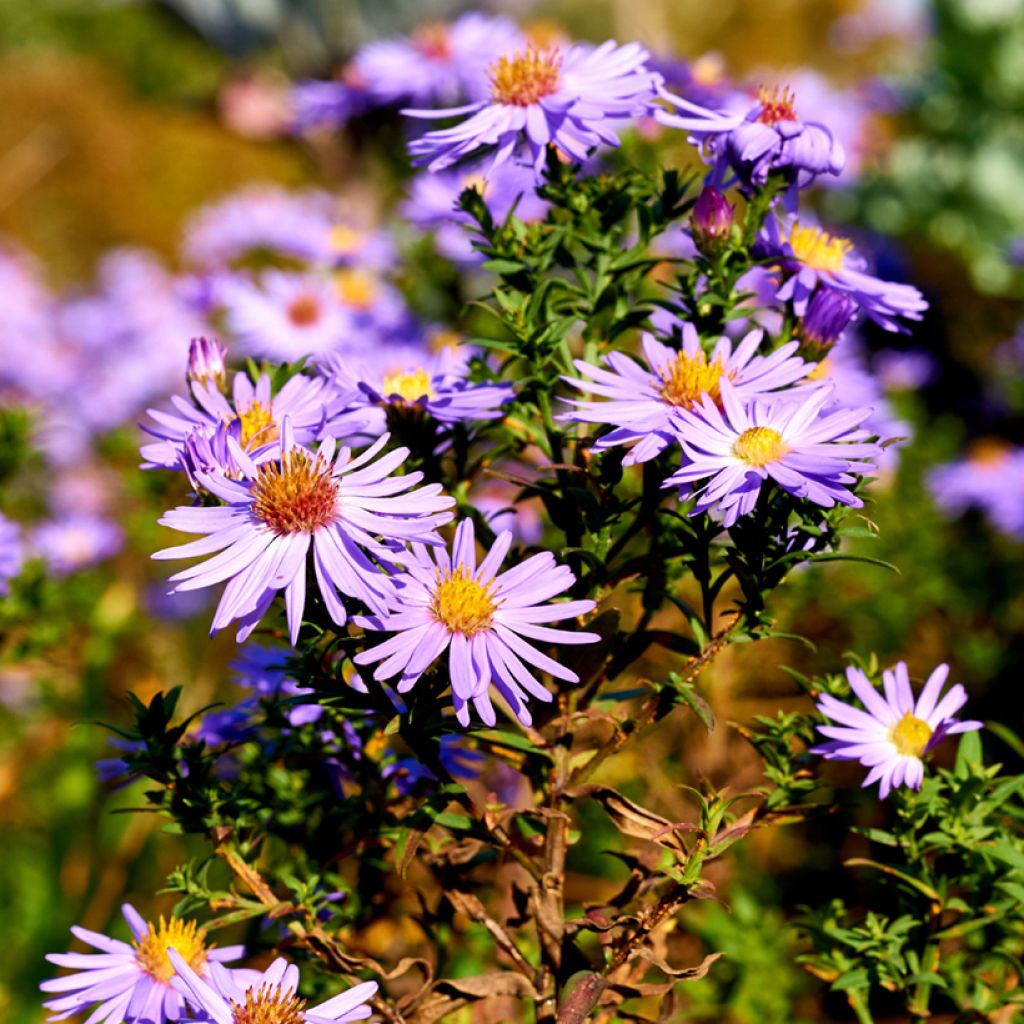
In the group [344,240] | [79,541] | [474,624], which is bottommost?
[474,624]

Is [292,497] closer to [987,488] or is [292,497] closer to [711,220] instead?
[711,220]

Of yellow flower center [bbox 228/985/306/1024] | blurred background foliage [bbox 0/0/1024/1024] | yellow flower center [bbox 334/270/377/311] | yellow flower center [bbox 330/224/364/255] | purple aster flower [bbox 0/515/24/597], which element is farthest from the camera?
yellow flower center [bbox 330/224/364/255]

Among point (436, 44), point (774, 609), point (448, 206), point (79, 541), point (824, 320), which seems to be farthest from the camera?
point (79, 541)

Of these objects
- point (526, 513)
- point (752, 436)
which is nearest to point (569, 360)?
point (752, 436)

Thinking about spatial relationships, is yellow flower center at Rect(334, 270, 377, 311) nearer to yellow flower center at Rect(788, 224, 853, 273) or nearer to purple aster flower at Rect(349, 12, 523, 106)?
purple aster flower at Rect(349, 12, 523, 106)

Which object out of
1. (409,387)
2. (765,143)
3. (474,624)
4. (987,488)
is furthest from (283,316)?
(987,488)

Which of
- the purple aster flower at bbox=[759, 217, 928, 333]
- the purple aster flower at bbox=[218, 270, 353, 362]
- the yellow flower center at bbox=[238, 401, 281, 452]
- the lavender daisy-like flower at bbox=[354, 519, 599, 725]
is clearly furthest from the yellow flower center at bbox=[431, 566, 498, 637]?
the purple aster flower at bbox=[218, 270, 353, 362]
